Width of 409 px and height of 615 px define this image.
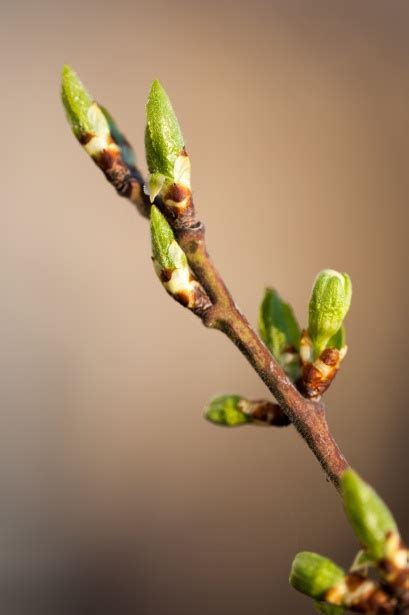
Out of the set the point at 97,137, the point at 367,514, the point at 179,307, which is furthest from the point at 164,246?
the point at 179,307

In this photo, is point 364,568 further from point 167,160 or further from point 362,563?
point 167,160

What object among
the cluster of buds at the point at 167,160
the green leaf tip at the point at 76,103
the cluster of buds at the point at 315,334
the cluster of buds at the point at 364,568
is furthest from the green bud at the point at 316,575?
the green leaf tip at the point at 76,103

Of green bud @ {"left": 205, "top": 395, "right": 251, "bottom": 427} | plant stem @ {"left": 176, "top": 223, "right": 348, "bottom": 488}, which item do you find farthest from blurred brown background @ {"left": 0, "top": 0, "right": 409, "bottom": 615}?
plant stem @ {"left": 176, "top": 223, "right": 348, "bottom": 488}

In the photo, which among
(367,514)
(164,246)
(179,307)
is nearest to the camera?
(367,514)

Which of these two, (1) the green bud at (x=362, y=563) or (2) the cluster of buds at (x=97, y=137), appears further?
(2) the cluster of buds at (x=97, y=137)

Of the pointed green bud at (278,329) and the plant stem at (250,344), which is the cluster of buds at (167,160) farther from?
the pointed green bud at (278,329)

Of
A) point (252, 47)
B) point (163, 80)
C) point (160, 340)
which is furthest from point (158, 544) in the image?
point (252, 47)

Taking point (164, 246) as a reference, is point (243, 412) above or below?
below
